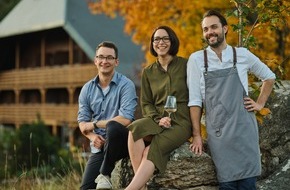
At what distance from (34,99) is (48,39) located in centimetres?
479

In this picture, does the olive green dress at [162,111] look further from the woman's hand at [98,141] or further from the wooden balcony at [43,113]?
the wooden balcony at [43,113]

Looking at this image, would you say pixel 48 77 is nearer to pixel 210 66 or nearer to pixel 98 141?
pixel 98 141

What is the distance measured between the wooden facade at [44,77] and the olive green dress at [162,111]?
1949 centimetres

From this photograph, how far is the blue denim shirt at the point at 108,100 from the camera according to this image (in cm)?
512

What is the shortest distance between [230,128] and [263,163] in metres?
1.25

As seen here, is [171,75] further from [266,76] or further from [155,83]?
[266,76]

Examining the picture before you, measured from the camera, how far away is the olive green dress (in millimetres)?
4574

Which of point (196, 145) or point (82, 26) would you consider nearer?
point (196, 145)

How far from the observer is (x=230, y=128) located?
447 centimetres

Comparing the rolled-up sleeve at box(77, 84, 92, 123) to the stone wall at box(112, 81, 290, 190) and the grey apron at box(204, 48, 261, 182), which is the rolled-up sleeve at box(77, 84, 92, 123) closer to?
the stone wall at box(112, 81, 290, 190)

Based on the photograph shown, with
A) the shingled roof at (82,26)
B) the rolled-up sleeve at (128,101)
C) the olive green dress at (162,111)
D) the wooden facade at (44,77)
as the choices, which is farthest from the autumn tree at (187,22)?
the wooden facade at (44,77)

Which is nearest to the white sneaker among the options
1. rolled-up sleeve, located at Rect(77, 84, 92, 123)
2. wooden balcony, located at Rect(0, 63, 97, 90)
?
rolled-up sleeve, located at Rect(77, 84, 92, 123)

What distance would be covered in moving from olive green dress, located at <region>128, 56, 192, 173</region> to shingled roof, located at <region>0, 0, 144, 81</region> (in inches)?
736

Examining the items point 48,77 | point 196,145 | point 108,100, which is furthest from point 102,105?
point 48,77
